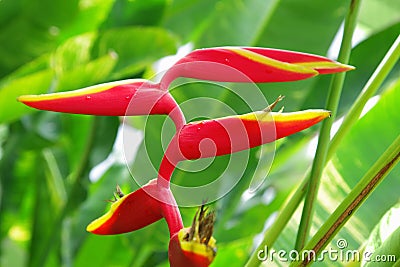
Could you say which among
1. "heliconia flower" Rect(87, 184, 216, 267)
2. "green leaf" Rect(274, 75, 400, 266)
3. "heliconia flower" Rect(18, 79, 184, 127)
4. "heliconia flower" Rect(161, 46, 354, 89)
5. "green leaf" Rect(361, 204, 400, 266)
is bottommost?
"green leaf" Rect(274, 75, 400, 266)

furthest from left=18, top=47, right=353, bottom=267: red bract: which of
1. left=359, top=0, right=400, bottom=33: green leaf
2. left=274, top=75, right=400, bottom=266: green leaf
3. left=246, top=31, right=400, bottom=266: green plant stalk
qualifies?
left=359, top=0, right=400, bottom=33: green leaf

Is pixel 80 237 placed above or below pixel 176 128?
below

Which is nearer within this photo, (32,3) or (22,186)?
(32,3)

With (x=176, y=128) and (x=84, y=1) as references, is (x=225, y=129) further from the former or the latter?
(x=84, y=1)

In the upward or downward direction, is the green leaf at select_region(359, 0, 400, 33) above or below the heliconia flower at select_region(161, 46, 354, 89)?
below

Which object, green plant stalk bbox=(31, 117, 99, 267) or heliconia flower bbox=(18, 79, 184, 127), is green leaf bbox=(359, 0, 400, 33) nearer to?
green plant stalk bbox=(31, 117, 99, 267)

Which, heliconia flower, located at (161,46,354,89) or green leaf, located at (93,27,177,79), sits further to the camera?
green leaf, located at (93,27,177,79)

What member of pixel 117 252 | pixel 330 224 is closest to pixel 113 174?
pixel 117 252

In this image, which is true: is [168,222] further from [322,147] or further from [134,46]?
[134,46]

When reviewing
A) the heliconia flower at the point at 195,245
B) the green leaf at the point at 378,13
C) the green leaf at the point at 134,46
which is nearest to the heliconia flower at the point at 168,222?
the heliconia flower at the point at 195,245
